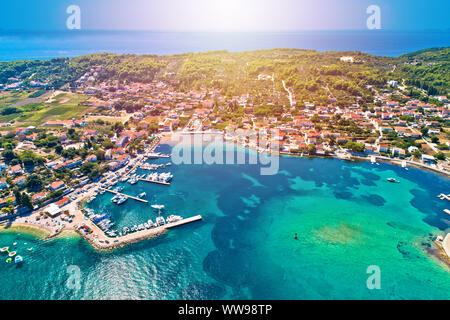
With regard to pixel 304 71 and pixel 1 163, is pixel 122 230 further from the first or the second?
pixel 304 71

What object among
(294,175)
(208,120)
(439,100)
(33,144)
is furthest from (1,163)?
(439,100)

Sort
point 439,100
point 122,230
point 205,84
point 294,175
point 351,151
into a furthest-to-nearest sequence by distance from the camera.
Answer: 1. point 205,84
2. point 439,100
3. point 351,151
4. point 294,175
5. point 122,230

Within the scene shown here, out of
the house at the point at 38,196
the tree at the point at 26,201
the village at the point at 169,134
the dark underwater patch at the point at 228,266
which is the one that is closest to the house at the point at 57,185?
the village at the point at 169,134

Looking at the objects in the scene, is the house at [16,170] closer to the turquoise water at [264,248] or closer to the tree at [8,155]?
the tree at [8,155]

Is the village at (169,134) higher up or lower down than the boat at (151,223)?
higher up

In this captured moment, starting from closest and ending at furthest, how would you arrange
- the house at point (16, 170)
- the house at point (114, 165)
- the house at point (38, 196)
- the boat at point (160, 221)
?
the boat at point (160, 221) < the house at point (38, 196) < the house at point (16, 170) < the house at point (114, 165)

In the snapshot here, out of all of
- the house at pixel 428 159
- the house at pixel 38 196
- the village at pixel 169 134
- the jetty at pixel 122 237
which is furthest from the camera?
the house at pixel 428 159

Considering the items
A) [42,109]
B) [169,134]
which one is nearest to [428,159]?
[169,134]

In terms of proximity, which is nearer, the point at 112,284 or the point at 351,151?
the point at 112,284

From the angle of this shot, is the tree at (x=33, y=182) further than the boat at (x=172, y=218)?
Yes
